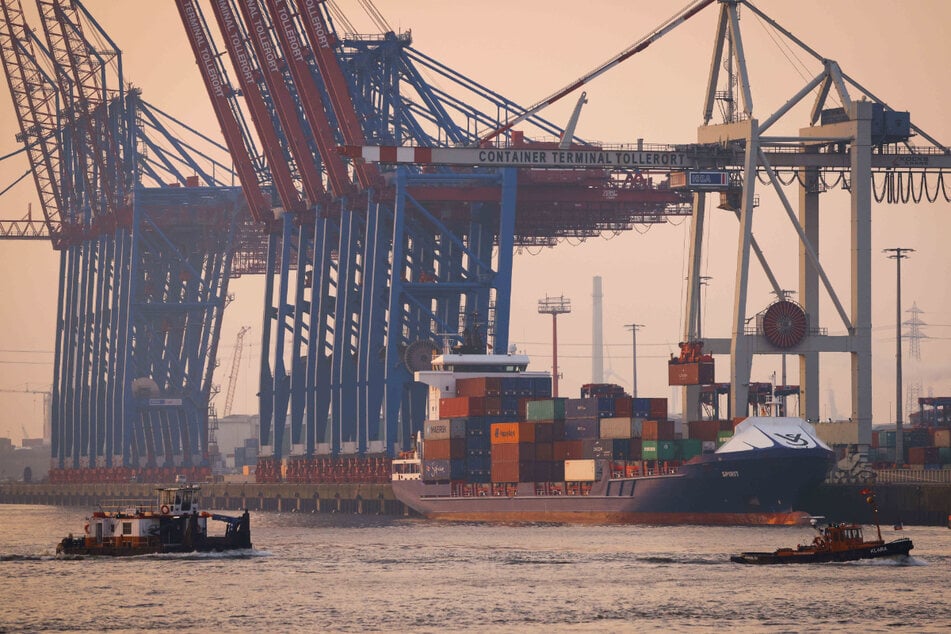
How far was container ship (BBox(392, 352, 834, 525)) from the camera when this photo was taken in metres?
98.5

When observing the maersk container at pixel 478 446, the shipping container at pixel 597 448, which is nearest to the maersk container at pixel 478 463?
the maersk container at pixel 478 446

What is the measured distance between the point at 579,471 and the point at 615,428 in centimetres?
319

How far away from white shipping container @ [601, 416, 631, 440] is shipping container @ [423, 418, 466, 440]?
417 inches

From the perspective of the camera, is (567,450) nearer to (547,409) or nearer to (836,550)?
(547,409)

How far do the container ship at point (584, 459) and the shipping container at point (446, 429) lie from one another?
0.17 feet

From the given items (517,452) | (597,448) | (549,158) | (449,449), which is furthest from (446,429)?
(549,158)

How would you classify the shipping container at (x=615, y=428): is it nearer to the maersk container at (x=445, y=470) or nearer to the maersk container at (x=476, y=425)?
the maersk container at (x=476, y=425)

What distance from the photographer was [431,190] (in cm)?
12500

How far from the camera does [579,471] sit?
10544 centimetres

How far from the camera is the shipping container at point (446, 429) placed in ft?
369

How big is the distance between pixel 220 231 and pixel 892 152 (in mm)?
71294

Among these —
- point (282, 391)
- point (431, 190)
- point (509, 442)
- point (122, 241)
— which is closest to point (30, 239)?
point (122, 241)

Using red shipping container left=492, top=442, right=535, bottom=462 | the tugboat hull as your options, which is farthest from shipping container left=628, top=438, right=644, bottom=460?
the tugboat hull

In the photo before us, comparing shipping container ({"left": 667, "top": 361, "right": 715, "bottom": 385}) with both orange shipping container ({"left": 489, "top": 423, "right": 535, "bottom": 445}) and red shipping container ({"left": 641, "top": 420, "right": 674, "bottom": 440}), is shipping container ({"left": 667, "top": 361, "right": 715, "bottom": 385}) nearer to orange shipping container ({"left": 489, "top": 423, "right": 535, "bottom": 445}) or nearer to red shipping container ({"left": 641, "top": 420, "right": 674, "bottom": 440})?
red shipping container ({"left": 641, "top": 420, "right": 674, "bottom": 440})
